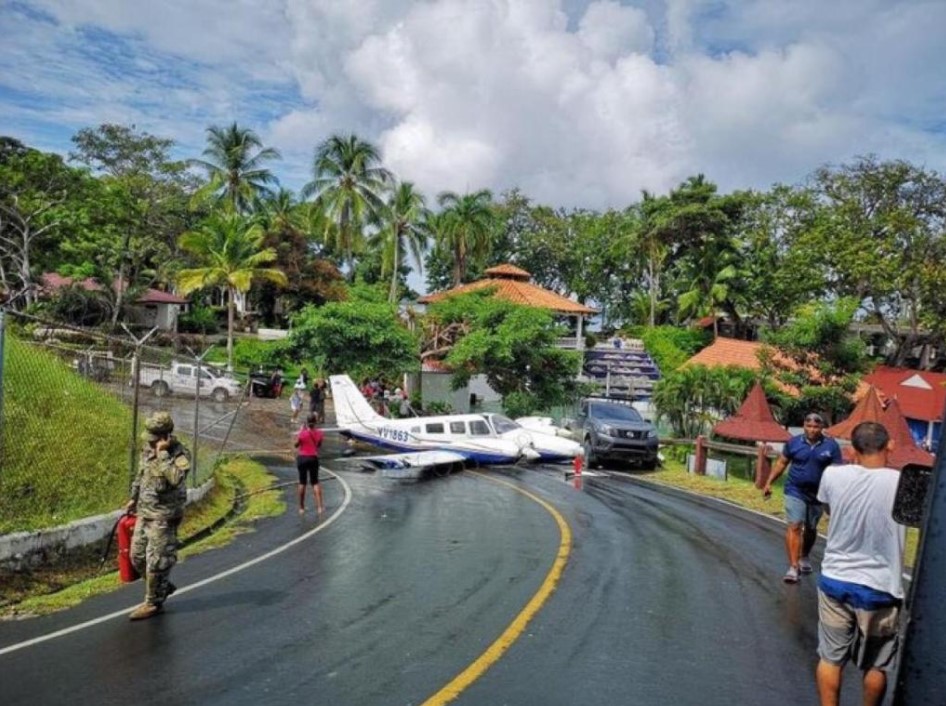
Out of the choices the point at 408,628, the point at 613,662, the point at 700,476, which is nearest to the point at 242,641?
the point at 408,628

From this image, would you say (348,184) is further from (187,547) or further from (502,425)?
(187,547)

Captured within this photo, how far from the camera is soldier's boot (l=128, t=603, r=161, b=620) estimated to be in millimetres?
7027

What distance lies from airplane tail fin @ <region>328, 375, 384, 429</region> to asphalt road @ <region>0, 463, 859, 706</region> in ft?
41.6

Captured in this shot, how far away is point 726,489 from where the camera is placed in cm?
1953

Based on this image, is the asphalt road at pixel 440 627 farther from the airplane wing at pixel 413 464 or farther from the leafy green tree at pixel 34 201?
the leafy green tree at pixel 34 201

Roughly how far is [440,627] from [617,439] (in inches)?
664

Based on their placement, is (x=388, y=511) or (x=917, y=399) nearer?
(x=388, y=511)

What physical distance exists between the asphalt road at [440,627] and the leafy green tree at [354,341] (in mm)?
21853

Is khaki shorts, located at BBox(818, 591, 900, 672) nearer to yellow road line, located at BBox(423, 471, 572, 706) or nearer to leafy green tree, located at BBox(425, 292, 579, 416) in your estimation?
yellow road line, located at BBox(423, 471, 572, 706)

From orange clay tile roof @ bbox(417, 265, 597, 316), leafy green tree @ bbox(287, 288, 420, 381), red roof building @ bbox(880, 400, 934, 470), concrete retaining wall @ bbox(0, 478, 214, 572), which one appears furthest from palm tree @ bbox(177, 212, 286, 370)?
concrete retaining wall @ bbox(0, 478, 214, 572)

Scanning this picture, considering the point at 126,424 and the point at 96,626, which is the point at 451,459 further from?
the point at 96,626

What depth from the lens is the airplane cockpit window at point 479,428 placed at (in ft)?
74.7

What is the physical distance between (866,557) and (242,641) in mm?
4850

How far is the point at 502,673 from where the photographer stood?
18.8 feet
